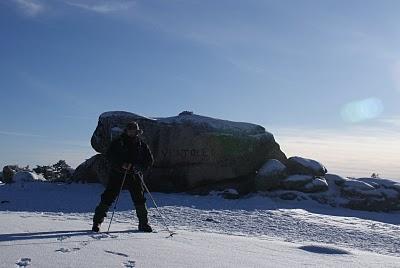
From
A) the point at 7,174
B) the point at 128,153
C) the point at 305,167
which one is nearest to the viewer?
the point at 128,153

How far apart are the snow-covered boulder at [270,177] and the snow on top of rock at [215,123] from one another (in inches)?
92.0

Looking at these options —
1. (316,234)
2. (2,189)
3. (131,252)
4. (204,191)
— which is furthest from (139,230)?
(2,189)

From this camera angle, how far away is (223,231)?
11.4 metres

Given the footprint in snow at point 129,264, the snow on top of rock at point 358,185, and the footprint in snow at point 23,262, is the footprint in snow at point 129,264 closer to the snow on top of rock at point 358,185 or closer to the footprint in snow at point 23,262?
the footprint in snow at point 23,262

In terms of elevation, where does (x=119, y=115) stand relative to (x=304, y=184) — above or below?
above

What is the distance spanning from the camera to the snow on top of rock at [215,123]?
21578 millimetres

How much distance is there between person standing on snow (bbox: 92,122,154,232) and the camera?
370 inches

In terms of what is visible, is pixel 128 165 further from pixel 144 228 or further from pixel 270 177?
pixel 270 177

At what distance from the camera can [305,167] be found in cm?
2108

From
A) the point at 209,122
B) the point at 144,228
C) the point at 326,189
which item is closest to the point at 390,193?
the point at 326,189

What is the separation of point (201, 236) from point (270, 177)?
10.9 m

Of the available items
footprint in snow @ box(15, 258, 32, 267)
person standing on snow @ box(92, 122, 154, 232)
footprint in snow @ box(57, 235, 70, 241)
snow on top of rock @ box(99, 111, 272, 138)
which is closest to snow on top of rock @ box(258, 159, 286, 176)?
snow on top of rock @ box(99, 111, 272, 138)

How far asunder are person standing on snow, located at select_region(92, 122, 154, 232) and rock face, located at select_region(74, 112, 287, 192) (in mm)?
11100

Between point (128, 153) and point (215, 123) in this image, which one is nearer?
point (128, 153)
